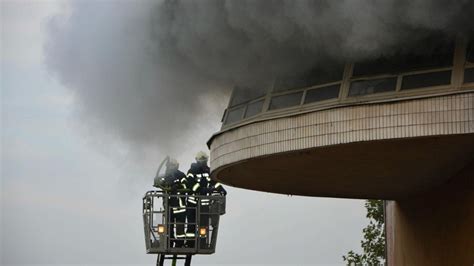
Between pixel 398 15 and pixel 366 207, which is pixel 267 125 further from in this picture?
pixel 366 207

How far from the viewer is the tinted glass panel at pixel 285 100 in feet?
58.9

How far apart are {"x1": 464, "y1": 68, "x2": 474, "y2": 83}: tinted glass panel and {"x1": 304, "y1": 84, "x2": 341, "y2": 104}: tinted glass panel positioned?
217 cm

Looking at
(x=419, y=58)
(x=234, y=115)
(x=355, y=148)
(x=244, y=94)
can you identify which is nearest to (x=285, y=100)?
(x=244, y=94)

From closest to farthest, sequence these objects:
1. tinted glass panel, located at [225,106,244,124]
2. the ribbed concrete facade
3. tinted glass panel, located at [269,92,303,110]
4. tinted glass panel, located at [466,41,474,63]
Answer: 1. the ribbed concrete facade
2. tinted glass panel, located at [466,41,474,63]
3. tinted glass panel, located at [269,92,303,110]
4. tinted glass panel, located at [225,106,244,124]

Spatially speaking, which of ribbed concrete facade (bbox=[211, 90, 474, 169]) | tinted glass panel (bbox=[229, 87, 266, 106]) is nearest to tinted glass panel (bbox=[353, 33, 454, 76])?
ribbed concrete facade (bbox=[211, 90, 474, 169])

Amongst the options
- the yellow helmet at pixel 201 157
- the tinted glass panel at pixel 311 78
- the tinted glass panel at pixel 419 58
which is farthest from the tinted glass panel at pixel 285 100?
the yellow helmet at pixel 201 157

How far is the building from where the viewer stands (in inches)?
627

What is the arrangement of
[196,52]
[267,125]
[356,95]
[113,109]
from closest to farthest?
[356,95] < [267,125] < [196,52] < [113,109]

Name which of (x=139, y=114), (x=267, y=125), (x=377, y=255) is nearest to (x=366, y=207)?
(x=377, y=255)

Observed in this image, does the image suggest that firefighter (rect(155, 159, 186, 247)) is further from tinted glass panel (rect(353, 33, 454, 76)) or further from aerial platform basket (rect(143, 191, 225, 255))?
tinted glass panel (rect(353, 33, 454, 76))

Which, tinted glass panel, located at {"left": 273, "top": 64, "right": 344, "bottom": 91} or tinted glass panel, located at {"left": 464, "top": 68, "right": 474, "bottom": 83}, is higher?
tinted glass panel, located at {"left": 273, "top": 64, "right": 344, "bottom": 91}

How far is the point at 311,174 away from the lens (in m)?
19.8

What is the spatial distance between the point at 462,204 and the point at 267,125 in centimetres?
441

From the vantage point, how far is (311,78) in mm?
18000
